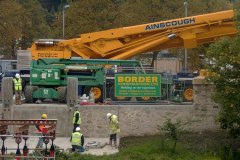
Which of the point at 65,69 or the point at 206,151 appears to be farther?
the point at 65,69

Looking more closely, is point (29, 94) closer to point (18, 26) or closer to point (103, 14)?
point (103, 14)

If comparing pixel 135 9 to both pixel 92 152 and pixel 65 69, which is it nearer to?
pixel 65 69

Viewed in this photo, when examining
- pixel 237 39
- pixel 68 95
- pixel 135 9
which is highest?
pixel 135 9

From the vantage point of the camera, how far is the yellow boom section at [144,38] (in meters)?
35.1

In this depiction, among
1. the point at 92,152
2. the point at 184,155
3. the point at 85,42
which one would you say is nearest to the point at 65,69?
the point at 85,42

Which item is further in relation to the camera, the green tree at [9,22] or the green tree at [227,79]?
the green tree at [9,22]

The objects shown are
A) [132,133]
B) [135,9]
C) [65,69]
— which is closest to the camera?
[132,133]

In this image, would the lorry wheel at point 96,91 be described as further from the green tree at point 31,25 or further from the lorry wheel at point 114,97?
the green tree at point 31,25

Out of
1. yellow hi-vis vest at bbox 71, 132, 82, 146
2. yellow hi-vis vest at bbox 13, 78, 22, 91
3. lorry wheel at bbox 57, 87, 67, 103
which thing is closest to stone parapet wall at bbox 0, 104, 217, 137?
yellow hi-vis vest at bbox 13, 78, 22, 91

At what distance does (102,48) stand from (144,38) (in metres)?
2.24

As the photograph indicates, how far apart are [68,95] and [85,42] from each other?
556cm

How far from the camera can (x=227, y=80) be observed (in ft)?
89.4

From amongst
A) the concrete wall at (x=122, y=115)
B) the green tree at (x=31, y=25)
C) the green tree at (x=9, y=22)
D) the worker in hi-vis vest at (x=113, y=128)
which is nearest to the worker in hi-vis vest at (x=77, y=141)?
the worker in hi-vis vest at (x=113, y=128)

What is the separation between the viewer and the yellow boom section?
3512cm
